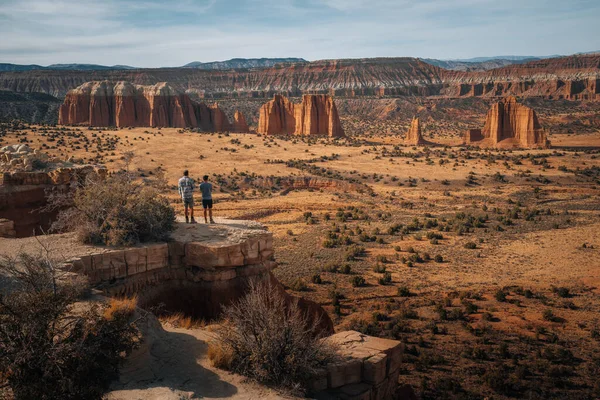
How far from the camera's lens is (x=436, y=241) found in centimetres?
2553

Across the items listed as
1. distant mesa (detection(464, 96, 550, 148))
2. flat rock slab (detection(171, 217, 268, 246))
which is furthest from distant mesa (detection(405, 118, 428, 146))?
→ flat rock slab (detection(171, 217, 268, 246))

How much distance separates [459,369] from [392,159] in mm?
41664

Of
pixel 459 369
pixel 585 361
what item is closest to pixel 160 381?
pixel 459 369

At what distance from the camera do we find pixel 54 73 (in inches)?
6186

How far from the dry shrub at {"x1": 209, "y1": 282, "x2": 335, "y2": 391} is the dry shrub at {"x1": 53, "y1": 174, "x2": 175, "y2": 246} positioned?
4013mm

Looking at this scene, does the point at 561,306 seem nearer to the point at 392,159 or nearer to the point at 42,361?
the point at 42,361

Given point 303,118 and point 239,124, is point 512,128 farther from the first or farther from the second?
point 239,124

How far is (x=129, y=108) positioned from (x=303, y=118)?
27505 mm

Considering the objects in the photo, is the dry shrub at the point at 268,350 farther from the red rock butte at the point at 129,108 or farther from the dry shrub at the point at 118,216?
the red rock butte at the point at 129,108

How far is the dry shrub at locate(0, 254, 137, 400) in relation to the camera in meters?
6.52

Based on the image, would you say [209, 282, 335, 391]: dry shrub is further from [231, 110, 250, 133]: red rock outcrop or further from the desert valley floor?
[231, 110, 250, 133]: red rock outcrop

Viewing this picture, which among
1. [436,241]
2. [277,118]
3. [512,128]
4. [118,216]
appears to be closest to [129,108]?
[277,118]

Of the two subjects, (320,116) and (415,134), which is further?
(320,116)

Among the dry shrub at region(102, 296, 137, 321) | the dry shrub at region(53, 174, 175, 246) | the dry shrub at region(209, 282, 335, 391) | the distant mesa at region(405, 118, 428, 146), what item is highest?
the distant mesa at region(405, 118, 428, 146)
